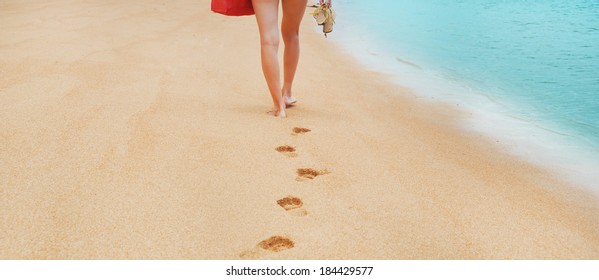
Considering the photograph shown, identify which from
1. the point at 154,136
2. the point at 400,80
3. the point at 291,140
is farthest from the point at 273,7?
the point at 400,80

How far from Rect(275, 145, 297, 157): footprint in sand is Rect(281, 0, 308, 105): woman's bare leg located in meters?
0.67

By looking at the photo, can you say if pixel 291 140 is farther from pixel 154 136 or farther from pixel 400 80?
pixel 400 80

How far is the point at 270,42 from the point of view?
101 inches

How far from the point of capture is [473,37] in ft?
22.0

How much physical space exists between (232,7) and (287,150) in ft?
2.62

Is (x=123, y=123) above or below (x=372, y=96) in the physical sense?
above

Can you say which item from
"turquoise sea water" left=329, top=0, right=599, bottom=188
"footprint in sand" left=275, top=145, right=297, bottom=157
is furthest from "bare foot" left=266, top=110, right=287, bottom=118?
"turquoise sea water" left=329, top=0, right=599, bottom=188

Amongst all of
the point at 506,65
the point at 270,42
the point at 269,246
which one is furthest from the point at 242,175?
the point at 506,65

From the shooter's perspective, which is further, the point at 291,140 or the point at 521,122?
the point at 521,122

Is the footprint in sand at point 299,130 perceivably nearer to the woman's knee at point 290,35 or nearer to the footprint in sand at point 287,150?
the footprint in sand at point 287,150

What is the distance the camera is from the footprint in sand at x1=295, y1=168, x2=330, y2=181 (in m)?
1.97

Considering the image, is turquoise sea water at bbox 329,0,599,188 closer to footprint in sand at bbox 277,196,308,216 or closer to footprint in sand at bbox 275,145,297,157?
footprint in sand at bbox 275,145,297,157

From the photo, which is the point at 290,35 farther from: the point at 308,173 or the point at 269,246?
the point at 269,246

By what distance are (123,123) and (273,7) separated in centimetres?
88
